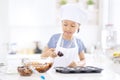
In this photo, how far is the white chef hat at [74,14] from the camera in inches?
61.1

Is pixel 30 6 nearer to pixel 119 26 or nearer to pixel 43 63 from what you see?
pixel 119 26

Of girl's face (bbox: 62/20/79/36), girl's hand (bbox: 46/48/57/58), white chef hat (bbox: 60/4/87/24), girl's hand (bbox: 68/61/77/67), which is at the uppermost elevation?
white chef hat (bbox: 60/4/87/24)

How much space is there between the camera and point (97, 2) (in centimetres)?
380

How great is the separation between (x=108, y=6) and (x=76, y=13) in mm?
2189

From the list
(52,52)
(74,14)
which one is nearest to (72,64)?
(52,52)

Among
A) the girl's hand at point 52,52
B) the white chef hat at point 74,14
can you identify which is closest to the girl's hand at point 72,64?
the girl's hand at point 52,52

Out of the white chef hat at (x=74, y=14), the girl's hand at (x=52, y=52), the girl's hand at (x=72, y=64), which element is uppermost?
the white chef hat at (x=74, y=14)

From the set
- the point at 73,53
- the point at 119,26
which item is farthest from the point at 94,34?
the point at 73,53

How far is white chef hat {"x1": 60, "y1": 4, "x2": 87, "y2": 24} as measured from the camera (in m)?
1.55

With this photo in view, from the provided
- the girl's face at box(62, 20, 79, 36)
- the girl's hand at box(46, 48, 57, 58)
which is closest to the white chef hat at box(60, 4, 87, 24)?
the girl's face at box(62, 20, 79, 36)

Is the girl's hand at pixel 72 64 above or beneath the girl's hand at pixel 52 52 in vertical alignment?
beneath

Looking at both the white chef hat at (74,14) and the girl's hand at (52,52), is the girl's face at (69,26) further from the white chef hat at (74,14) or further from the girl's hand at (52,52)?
the girl's hand at (52,52)

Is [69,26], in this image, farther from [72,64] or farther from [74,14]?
[72,64]

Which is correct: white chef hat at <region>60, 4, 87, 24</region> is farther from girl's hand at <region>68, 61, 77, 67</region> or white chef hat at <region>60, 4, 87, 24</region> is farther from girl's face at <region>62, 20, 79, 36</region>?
girl's hand at <region>68, 61, 77, 67</region>
